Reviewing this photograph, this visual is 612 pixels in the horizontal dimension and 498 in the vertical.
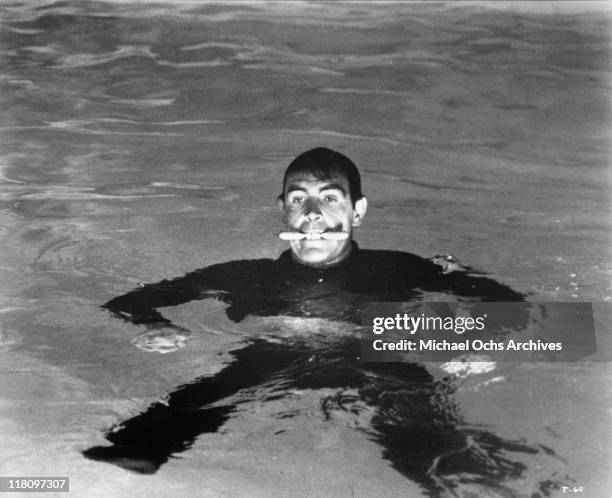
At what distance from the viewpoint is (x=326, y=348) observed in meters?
2.69

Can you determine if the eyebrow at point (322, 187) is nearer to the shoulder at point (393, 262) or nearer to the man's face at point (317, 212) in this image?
the man's face at point (317, 212)

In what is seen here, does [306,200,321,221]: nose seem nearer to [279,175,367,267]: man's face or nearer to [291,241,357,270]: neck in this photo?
[279,175,367,267]: man's face

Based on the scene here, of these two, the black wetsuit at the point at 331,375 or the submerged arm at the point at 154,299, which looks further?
the submerged arm at the point at 154,299

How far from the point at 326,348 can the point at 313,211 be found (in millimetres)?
421

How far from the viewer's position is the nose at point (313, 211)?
9.20ft

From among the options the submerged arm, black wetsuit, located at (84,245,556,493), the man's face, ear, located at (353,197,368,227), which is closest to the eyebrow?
the man's face

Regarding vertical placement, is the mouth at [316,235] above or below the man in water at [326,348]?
above

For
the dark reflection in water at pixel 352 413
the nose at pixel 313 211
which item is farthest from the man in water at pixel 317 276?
the dark reflection in water at pixel 352 413

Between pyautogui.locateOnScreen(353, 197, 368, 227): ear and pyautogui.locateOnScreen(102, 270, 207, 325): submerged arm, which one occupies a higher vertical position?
pyautogui.locateOnScreen(353, 197, 368, 227): ear

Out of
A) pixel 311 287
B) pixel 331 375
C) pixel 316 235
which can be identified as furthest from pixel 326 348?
pixel 316 235

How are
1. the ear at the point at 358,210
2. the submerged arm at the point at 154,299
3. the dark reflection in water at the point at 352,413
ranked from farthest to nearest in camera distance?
the ear at the point at 358,210 < the submerged arm at the point at 154,299 < the dark reflection in water at the point at 352,413

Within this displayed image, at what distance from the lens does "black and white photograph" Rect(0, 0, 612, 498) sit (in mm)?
2252

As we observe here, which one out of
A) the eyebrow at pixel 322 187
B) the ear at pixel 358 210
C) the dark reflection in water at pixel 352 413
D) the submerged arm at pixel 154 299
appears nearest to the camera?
the dark reflection in water at pixel 352 413

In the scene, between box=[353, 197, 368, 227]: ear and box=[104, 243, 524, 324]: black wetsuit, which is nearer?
box=[104, 243, 524, 324]: black wetsuit
